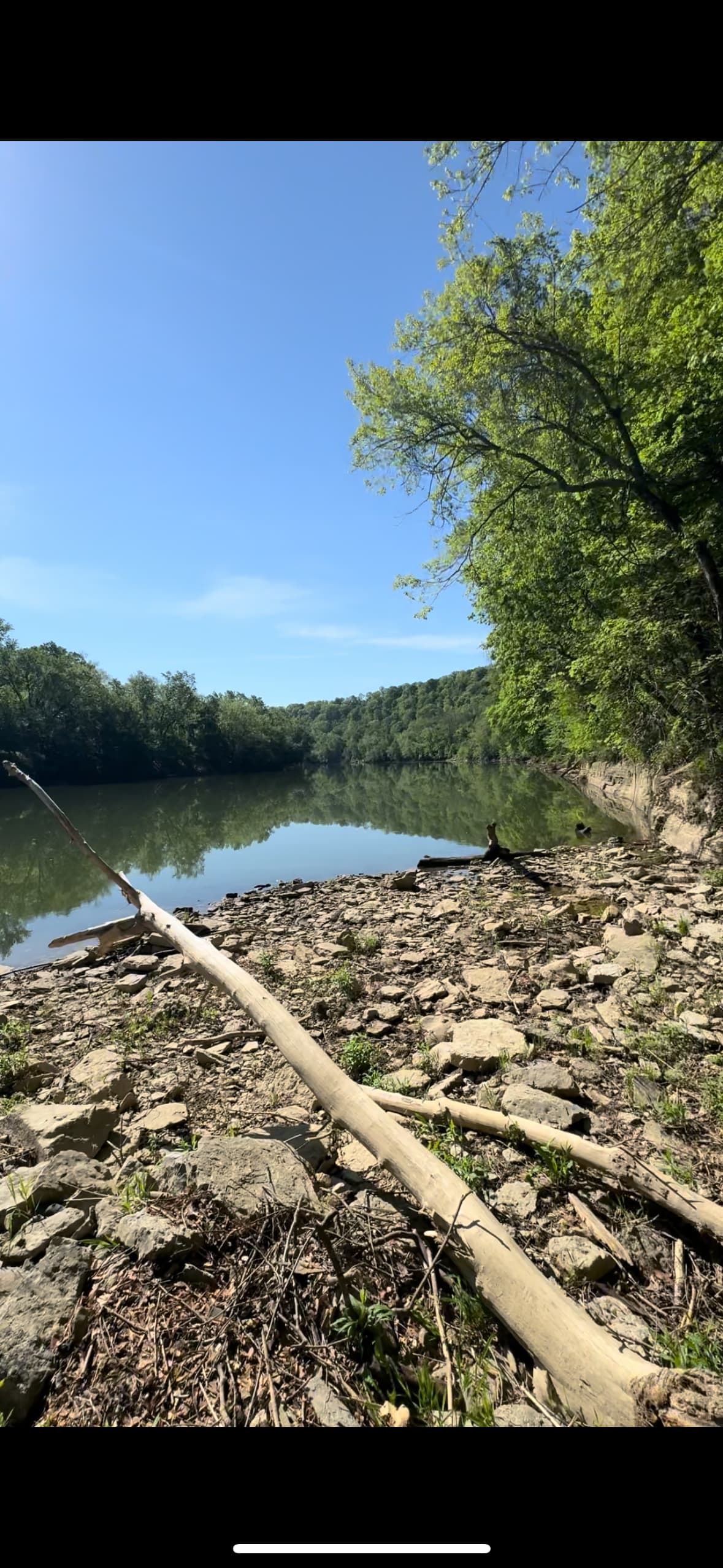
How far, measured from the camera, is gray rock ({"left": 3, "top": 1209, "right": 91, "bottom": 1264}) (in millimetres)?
2328

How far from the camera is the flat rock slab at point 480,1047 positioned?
3789 mm

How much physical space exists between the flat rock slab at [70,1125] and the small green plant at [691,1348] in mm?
2834

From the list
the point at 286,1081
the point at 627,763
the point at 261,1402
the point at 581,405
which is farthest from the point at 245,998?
the point at 627,763

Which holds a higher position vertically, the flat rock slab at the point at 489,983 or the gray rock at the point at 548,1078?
the gray rock at the point at 548,1078

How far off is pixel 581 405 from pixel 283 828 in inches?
720

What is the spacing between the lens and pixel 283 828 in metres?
25.0

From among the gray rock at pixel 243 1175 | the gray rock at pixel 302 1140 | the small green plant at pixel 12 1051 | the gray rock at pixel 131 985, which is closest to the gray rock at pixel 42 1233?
the gray rock at pixel 243 1175

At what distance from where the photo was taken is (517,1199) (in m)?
2.61

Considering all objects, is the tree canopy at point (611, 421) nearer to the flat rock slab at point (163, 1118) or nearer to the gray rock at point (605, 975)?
the gray rock at point (605, 975)

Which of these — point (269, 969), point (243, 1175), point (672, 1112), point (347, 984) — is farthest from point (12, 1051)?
point (672, 1112)

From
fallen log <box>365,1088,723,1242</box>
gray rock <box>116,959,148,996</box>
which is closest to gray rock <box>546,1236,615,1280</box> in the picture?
fallen log <box>365,1088,723,1242</box>
